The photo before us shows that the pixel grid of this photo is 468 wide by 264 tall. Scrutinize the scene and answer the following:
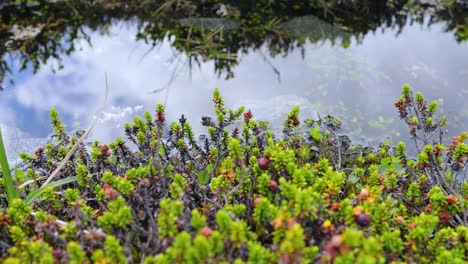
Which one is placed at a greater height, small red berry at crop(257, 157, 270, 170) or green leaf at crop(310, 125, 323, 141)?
small red berry at crop(257, 157, 270, 170)

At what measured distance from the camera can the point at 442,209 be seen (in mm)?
2162

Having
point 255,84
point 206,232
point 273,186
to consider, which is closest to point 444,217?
point 273,186

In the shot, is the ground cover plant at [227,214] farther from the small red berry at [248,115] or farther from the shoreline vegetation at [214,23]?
the shoreline vegetation at [214,23]

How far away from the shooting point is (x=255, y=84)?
4.28 m

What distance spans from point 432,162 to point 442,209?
440 mm

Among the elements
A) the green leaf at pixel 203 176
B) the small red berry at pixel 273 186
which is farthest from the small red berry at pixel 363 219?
the green leaf at pixel 203 176

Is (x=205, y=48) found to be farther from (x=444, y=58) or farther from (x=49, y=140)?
(x=444, y=58)

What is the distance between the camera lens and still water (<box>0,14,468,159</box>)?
3883 millimetres

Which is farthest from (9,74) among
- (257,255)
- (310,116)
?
(257,255)

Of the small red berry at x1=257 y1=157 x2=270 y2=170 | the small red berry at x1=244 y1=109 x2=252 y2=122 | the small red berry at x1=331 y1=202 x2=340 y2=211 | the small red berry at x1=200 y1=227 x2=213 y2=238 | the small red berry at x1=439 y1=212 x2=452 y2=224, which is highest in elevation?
the small red berry at x1=257 y1=157 x2=270 y2=170

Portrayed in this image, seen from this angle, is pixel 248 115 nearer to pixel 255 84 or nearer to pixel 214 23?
pixel 255 84

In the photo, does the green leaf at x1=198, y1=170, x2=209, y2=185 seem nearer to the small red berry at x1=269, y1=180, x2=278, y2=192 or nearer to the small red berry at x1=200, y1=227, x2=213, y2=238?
the small red berry at x1=269, y1=180, x2=278, y2=192

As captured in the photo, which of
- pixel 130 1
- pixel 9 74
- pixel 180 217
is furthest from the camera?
pixel 130 1

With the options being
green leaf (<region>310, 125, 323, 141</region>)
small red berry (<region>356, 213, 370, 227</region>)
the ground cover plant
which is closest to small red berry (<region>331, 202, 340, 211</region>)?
the ground cover plant
